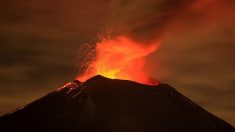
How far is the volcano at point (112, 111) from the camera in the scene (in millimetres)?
115188

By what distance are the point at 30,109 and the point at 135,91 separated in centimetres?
1854

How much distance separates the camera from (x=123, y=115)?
387 feet

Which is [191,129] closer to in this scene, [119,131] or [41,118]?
[119,131]

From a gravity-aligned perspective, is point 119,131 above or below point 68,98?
below

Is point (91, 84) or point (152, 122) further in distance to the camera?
point (91, 84)

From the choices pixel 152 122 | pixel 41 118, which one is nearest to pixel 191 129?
pixel 152 122

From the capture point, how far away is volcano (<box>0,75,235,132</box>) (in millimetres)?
115188

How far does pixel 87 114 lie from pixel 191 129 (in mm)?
17335

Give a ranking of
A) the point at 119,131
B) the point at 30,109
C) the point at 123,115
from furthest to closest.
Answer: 1. the point at 30,109
2. the point at 123,115
3. the point at 119,131

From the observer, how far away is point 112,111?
11962 cm

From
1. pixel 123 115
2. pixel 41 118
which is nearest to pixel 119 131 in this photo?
pixel 123 115

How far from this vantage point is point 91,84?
12481 cm

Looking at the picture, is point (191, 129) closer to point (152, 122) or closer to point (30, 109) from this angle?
point (152, 122)

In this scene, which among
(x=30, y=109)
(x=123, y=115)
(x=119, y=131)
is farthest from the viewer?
(x=30, y=109)
